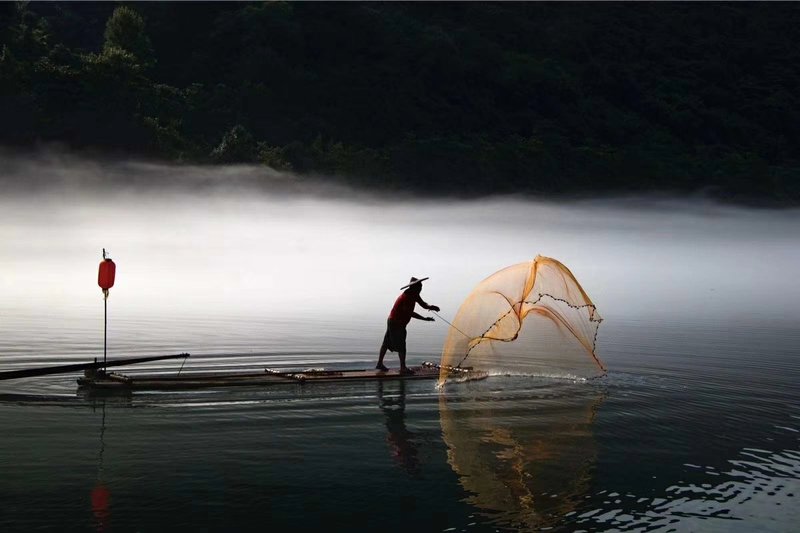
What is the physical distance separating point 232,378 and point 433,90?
447 ft

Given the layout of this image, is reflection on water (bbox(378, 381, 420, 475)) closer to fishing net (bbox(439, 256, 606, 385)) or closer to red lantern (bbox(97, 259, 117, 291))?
fishing net (bbox(439, 256, 606, 385))

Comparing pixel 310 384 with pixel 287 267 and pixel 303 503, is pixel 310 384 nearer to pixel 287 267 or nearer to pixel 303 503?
pixel 303 503

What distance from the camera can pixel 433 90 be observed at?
154 meters

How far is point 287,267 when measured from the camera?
165 meters

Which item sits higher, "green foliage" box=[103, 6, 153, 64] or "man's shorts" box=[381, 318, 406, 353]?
"green foliage" box=[103, 6, 153, 64]

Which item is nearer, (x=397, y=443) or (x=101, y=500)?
(x=101, y=500)

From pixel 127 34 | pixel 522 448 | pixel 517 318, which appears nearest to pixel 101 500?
pixel 522 448

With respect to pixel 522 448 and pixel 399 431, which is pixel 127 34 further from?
pixel 522 448

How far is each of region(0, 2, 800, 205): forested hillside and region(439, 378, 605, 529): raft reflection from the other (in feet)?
318

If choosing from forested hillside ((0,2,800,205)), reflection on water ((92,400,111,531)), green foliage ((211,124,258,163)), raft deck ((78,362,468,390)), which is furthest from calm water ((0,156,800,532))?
green foliage ((211,124,258,163))

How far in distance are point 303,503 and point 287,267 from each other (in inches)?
6023

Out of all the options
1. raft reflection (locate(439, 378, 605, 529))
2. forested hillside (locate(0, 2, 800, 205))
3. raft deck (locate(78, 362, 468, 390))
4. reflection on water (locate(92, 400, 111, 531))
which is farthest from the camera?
forested hillside (locate(0, 2, 800, 205))

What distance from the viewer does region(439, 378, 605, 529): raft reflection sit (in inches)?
516

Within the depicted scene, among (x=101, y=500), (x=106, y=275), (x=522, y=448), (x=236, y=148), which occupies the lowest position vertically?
(x=101, y=500)
